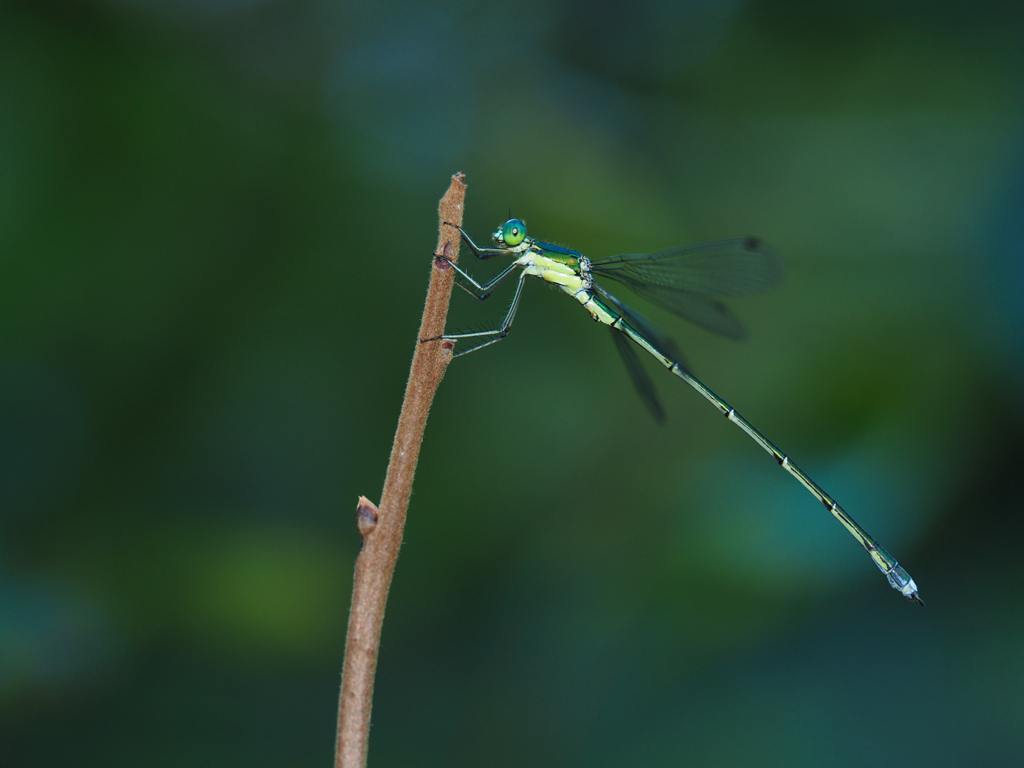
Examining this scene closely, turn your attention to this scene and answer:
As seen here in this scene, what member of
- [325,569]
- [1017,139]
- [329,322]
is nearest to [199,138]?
[329,322]

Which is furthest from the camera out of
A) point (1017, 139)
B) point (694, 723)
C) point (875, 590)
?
point (1017, 139)

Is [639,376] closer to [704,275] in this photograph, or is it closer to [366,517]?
[704,275]

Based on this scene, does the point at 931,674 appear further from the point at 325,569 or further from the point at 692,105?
the point at 692,105

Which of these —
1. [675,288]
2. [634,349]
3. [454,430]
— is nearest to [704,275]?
[675,288]

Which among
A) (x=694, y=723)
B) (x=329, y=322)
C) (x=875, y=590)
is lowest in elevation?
Answer: (x=694, y=723)

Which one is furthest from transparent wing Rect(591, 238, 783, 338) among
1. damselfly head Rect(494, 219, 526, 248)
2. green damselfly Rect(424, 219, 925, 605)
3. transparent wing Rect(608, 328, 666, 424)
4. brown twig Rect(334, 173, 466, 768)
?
brown twig Rect(334, 173, 466, 768)

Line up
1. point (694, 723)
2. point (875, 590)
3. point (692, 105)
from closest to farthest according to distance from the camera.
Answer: point (694, 723) < point (875, 590) < point (692, 105)

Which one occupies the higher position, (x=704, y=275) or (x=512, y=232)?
(x=704, y=275)
